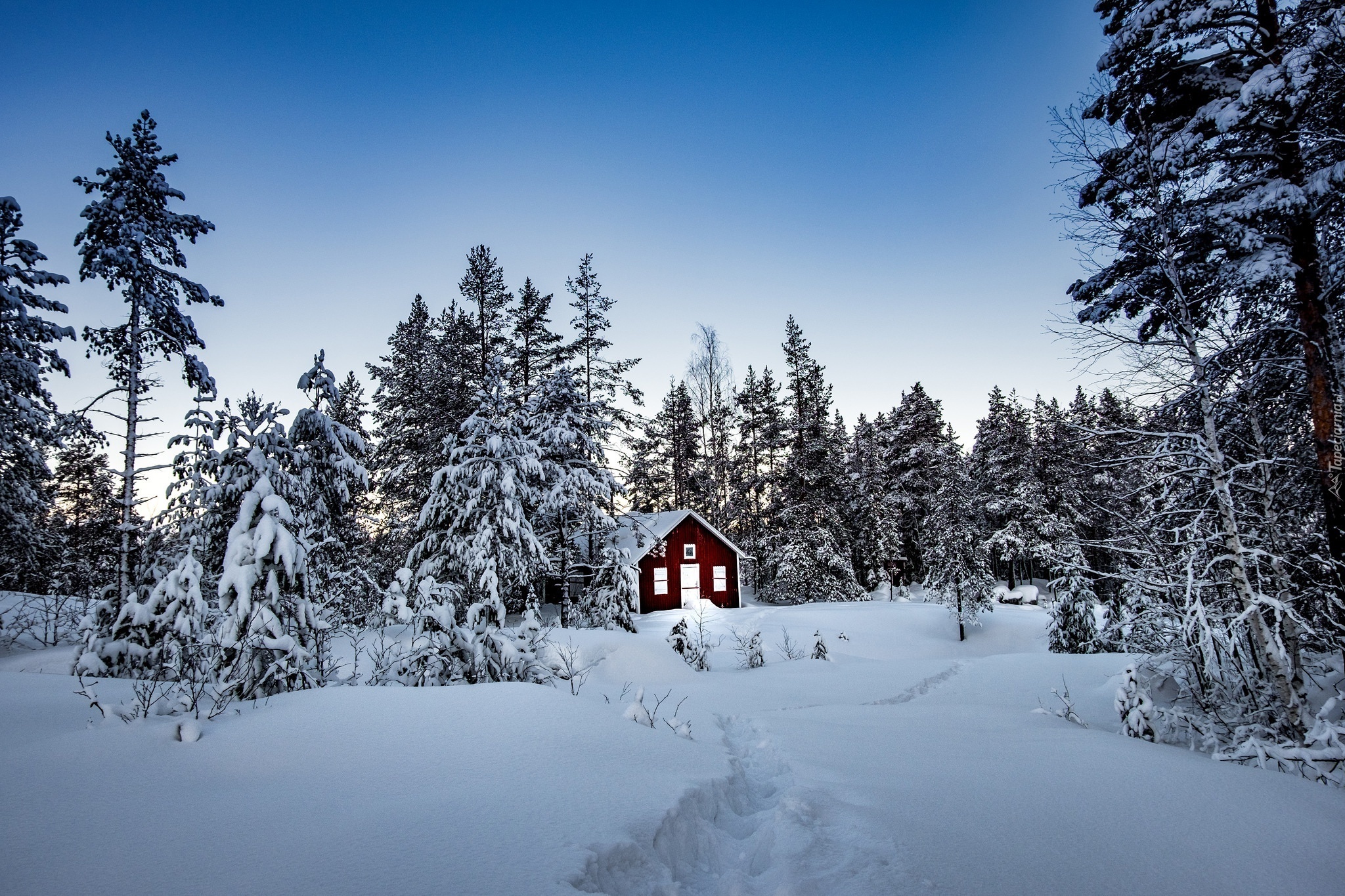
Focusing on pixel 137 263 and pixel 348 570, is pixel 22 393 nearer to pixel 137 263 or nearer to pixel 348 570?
pixel 137 263

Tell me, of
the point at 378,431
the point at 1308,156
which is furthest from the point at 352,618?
the point at 378,431

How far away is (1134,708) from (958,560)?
1781 centimetres

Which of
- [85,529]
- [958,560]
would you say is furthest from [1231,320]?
[85,529]

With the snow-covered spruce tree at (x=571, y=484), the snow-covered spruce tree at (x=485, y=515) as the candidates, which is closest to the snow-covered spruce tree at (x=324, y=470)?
the snow-covered spruce tree at (x=485, y=515)

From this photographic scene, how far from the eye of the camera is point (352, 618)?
9.13 metres

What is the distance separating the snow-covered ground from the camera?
2371 mm

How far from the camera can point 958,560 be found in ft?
71.7

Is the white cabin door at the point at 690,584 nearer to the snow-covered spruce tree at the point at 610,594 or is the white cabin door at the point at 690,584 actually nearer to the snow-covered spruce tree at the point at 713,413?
the snow-covered spruce tree at the point at 713,413

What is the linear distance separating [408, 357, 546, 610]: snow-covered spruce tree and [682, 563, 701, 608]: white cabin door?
12934 millimetres

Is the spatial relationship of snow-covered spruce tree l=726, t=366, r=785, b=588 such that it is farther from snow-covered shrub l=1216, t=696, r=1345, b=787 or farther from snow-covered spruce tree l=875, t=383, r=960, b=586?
snow-covered shrub l=1216, t=696, r=1345, b=787

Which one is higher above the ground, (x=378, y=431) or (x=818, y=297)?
(x=818, y=297)

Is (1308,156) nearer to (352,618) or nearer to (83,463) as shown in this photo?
(352,618)

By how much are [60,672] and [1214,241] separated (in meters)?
16.9

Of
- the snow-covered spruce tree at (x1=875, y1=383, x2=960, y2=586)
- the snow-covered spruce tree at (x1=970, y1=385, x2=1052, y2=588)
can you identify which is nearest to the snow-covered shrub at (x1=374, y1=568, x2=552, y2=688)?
the snow-covered spruce tree at (x1=970, y1=385, x2=1052, y2=588)
